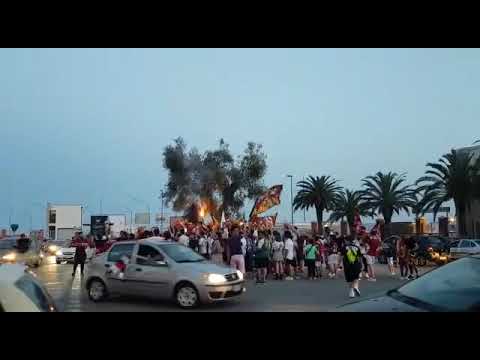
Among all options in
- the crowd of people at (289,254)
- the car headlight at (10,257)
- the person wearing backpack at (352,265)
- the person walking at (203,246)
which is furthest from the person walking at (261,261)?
the car headlight at (10,257)

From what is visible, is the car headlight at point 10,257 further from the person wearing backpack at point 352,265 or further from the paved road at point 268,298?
the person wearing backpack at point 352,265

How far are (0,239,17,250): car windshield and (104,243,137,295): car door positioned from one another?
1252 cm

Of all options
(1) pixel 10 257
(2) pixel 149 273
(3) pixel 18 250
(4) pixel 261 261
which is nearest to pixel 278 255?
(4) pixel 261 261

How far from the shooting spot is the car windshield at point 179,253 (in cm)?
1165

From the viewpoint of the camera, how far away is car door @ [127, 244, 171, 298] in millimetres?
11391

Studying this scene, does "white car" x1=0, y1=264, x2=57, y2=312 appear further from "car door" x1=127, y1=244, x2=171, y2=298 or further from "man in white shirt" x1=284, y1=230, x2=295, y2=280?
"man in white shirt" x1=284, y1=230, x2=295, y2=280

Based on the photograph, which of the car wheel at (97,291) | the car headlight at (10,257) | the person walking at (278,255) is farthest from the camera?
the car headlight at (10,257)

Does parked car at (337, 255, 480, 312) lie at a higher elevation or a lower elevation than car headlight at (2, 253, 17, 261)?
higher

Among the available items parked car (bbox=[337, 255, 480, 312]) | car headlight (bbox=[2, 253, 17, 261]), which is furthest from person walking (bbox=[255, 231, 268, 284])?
parked car (bbox=[337, 255, 480, 312])
